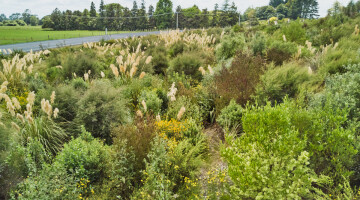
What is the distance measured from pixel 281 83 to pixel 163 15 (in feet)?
184

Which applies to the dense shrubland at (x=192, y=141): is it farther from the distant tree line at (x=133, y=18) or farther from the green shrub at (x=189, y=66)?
the distant tree line at (x=133, y=18)

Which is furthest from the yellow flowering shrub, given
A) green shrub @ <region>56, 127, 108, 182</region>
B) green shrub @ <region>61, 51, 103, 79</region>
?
green shrub @ <region>61, 51, 103, 79</region>

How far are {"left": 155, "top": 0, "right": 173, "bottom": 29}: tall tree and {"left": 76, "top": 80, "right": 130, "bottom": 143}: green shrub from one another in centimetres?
4795

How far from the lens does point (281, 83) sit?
467 cm

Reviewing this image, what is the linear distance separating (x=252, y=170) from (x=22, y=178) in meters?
3.07

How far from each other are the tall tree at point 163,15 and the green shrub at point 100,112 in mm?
47954

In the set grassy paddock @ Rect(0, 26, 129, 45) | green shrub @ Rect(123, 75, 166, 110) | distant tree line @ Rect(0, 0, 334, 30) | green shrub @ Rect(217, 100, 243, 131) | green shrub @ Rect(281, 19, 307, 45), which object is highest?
distant tree line @ Rect(0, 0, 334, 30)

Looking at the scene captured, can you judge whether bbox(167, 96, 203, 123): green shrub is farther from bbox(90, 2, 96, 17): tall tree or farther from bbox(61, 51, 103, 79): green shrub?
bbox(90, 2, 96, 17): tall tree

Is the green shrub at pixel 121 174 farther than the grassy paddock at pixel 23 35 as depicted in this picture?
No

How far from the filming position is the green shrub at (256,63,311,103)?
444cm

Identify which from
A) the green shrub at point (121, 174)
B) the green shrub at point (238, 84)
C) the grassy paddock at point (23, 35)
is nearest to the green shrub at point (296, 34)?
the green shrub at point (238, 84)

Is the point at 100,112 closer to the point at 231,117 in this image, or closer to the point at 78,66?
the point at 231,117

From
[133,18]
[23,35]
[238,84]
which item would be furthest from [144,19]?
[238,84]

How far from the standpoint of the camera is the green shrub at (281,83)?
4.44 meters
